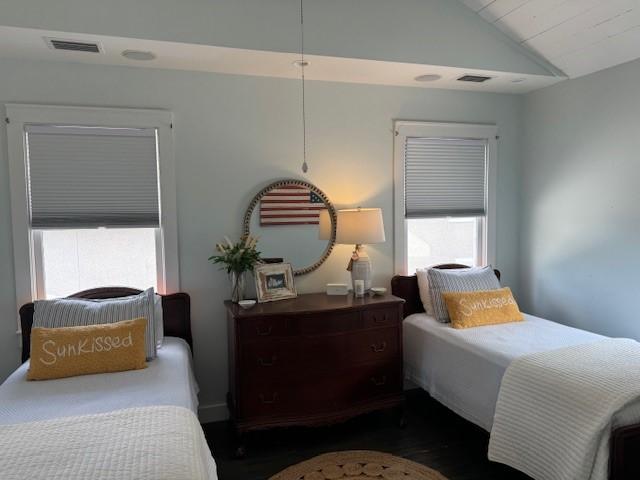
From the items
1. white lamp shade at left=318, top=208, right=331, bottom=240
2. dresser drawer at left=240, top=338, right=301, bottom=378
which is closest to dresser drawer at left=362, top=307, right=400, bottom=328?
dresser drawer at left=240, top=338, right=301, bottom=378

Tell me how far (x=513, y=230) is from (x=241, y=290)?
238 cm

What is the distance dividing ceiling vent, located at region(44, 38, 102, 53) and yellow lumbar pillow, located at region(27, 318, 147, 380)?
1.52 m

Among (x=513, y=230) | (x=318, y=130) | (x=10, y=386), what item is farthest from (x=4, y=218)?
(x=513, y=230)

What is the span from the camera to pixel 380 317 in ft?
9.80

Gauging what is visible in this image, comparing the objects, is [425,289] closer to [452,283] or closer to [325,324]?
[452,283]

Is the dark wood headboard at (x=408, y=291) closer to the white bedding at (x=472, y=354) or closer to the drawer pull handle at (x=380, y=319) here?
the white bedding at (x=472, y=354)

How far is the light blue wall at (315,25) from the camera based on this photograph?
234 centimetres

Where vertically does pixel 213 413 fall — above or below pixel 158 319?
below

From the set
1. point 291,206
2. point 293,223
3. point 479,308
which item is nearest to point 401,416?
point 479,308

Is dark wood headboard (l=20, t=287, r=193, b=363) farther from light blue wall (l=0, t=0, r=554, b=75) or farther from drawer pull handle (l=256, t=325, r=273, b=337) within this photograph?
light blue wall (l=0, t=0, r=554, b=75)

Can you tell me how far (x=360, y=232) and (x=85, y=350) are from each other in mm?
1759

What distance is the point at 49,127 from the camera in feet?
9.16

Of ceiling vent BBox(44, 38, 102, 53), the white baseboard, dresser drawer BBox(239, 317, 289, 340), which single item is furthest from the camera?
the white baseboard

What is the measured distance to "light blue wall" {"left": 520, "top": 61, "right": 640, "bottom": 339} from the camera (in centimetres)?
304
